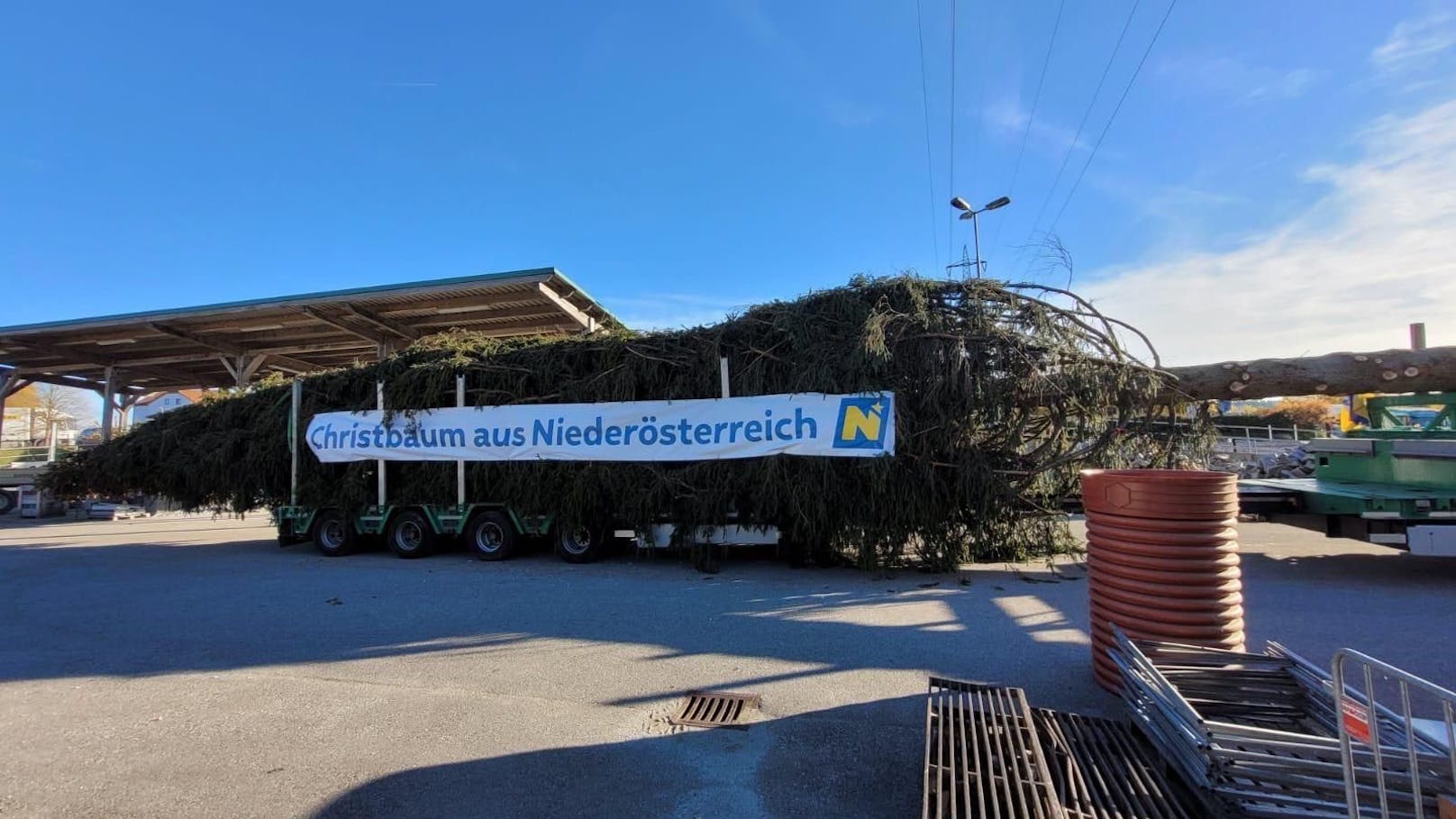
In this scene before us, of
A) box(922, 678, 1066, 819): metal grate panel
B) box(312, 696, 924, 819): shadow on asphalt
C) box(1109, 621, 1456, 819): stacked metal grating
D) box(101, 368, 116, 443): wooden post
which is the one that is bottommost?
box(312, 696, 924, 819): shadow on asphalt

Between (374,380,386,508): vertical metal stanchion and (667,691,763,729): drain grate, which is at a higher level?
(374,380,386,508): vertical metal stanchion

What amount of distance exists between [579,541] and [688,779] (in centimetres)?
721

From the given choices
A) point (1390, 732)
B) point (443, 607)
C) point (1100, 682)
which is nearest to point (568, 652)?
point (443, 607)

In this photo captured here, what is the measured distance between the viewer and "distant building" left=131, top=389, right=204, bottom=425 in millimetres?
16356

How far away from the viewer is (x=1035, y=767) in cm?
316

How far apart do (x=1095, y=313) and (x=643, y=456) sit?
259 inches

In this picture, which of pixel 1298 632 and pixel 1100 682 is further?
pixel 1298 632

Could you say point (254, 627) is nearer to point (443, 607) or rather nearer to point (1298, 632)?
point (443, 607)

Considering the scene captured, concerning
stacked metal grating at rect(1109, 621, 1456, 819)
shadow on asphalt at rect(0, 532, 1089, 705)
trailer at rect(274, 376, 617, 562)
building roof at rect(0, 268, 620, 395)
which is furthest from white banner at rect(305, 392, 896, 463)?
stacked metal grating at rect(1109, 621, 1456, 819)

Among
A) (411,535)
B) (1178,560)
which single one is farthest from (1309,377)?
(411,535)

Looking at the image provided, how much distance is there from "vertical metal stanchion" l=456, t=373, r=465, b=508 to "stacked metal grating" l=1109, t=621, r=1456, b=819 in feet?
31.4

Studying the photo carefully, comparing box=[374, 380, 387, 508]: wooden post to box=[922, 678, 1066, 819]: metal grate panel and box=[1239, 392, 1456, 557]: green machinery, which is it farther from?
box=[1239, 392, 1456, 557]: green machinery

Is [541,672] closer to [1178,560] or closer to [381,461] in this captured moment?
[1178,560]

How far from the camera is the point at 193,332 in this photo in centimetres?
1948
